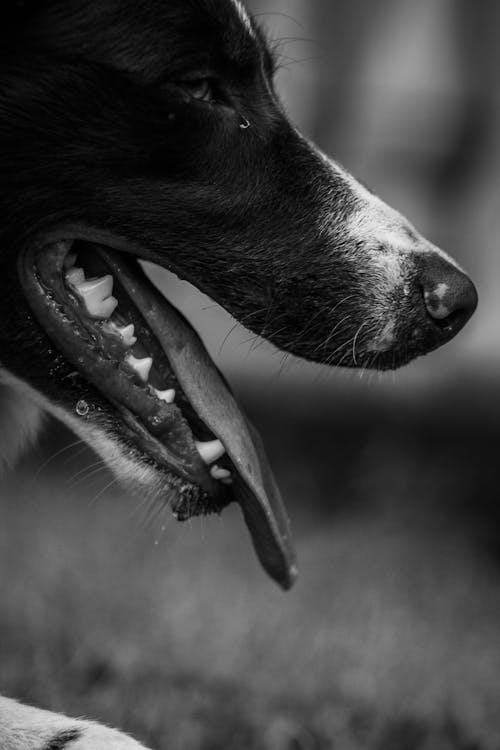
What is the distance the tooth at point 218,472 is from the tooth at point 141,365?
26 centimetres

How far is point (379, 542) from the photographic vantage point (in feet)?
16.9

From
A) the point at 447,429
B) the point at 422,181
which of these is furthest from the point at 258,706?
the point at 422,181

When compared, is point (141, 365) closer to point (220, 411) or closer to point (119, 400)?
point (119, 400)

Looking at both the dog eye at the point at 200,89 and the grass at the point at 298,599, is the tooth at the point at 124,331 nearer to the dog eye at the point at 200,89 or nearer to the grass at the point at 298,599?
the grass at the point at 298,599

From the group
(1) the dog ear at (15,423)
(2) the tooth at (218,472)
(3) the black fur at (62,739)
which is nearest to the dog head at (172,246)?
(2) the tooth at (218,472)

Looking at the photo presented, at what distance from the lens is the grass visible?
11.1ft

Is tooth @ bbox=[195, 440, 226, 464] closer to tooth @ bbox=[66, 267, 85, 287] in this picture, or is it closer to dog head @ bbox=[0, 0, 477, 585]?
dog head @ bbox=[0, 0, 477, 585]

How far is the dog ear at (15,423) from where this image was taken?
10.2 feet

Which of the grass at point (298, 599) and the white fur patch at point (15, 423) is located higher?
the white fur patch at point (15, 423)

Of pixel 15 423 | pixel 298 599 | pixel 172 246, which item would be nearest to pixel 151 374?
pixel 172 246

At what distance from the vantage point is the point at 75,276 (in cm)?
276

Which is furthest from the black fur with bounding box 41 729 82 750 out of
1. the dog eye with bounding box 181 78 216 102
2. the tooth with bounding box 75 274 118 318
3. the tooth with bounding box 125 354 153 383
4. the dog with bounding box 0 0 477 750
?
the dog eye with bounding box 181 78 216 102

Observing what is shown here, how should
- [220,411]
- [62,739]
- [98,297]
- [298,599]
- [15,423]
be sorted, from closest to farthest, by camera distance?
1. [62,739]
2. [98,297]
3. [220,411]
4. [15,423]
5. [298,599]

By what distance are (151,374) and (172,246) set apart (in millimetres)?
299
